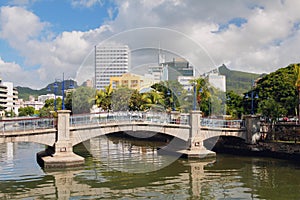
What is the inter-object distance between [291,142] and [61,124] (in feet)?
76.0

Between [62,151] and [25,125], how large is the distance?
3862 mm

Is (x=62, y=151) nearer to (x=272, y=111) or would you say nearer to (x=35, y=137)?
(x=35, y=137)

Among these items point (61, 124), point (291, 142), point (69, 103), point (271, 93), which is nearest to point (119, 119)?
point (61, 124)

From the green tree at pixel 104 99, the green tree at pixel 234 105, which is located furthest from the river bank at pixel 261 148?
the green tree at pixel 104 99

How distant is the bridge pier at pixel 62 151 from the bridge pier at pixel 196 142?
38.3ft

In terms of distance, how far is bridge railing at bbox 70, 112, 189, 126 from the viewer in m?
34.8

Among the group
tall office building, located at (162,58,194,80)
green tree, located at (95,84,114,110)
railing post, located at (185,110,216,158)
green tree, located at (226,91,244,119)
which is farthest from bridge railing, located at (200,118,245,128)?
tall office building, located at (162,58,194,80)

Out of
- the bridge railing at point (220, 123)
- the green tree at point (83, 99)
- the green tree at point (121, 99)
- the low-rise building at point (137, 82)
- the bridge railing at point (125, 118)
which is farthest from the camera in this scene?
the low-rise building at point (137, 82)

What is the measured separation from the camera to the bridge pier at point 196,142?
37934 millimetres

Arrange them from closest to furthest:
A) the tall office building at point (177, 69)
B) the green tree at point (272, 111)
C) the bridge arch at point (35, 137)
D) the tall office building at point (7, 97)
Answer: the bridge arch at point (35, 137) < the green tree at point (272, 111) < the tall office building at point (177, 69) < the tall office building at point (7, 97)

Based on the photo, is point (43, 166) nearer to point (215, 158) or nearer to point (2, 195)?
point (2, 195)

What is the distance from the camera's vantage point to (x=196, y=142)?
39000 mm

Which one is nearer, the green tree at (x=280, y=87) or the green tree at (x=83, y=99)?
the green tree at (x=280, y=87)

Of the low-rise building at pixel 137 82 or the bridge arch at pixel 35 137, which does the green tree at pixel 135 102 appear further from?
the bridge arch at pixel 35 137
